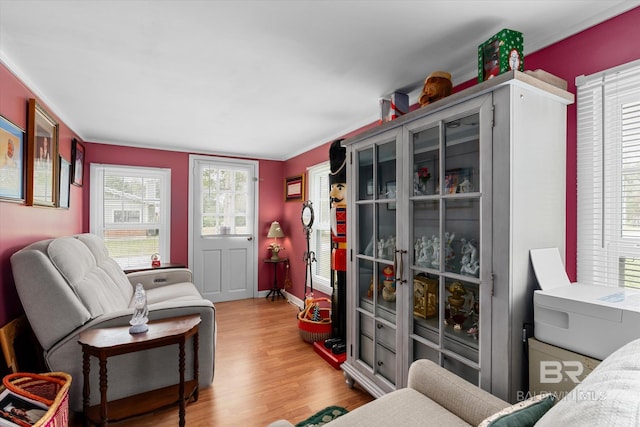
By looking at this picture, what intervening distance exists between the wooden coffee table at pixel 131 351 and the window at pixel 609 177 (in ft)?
7.26

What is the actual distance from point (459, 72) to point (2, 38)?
106 inches

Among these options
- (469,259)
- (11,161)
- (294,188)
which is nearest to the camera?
(469,259)

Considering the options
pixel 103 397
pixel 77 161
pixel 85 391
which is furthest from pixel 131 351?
pixel 77 161

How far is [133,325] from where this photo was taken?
71.6 inches

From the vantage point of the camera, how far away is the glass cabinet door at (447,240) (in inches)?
58.9

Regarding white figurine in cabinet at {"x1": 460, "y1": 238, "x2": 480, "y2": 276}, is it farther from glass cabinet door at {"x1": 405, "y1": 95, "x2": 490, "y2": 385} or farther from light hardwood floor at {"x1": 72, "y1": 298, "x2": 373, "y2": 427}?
light hardwood floor at {"x1": 72, "y1": 298, "x2": 373, "y2": 427}

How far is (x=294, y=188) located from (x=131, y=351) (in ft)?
10.7

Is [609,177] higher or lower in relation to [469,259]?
higher

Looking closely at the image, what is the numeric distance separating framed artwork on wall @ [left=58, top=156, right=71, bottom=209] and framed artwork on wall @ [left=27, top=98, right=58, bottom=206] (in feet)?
0.66

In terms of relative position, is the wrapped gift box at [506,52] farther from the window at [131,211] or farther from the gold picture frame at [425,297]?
the window at [131,211]

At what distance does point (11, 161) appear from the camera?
6.19 feet

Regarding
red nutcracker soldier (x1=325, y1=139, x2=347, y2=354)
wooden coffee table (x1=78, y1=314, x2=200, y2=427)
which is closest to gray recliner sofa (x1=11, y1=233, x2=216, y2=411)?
wooden coffee table (x1=78, y1=314, x2=200, y2=427)

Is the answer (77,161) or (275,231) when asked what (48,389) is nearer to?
(77,161)

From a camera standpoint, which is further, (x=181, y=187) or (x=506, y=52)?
(x=181, y=187)
